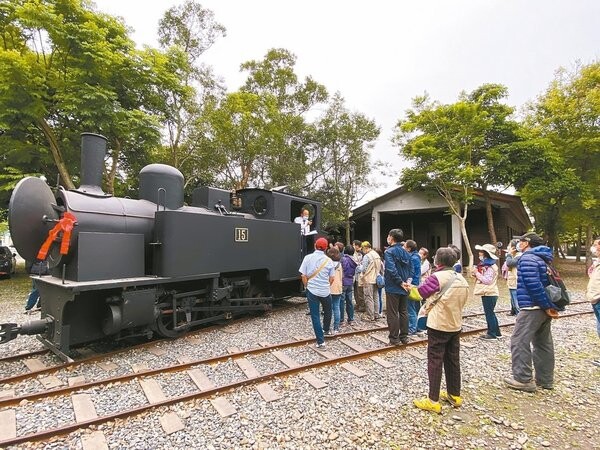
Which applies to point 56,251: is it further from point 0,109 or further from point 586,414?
point 0,109

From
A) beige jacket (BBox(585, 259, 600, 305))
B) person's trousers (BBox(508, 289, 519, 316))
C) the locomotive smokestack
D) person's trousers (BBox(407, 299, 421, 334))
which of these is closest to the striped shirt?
person's trousers (BBox(407, 299, 421, 334))

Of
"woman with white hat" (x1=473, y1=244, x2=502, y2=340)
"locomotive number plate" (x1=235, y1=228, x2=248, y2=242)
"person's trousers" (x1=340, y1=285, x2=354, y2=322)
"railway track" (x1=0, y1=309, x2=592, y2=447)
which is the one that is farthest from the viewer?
"person's trousers" (x1=340, y1=285, x2=354, y2=322)

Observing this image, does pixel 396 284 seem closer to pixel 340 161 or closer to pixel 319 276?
pixel 319 276

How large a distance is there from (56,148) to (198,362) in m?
9.41

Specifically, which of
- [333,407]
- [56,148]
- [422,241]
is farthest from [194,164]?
[333,407]

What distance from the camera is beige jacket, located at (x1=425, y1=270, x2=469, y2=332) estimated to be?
123 inches

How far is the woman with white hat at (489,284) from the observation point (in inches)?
212

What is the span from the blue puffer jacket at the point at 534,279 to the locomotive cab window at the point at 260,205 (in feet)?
16.1

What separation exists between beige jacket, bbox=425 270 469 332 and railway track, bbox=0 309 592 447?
1444mm

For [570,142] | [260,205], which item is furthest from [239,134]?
[570,142]

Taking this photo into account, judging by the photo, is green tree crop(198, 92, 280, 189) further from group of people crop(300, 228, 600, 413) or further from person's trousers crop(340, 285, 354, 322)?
group of people crop(300, 228, 600, 413)

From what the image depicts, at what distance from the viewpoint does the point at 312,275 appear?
16.4 feet

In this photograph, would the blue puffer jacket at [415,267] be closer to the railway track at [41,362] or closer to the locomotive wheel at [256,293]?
the locomotive wheel at [256,293]

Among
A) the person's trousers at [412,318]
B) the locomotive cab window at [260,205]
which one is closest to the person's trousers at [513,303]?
the person's trousers at [412,318]
